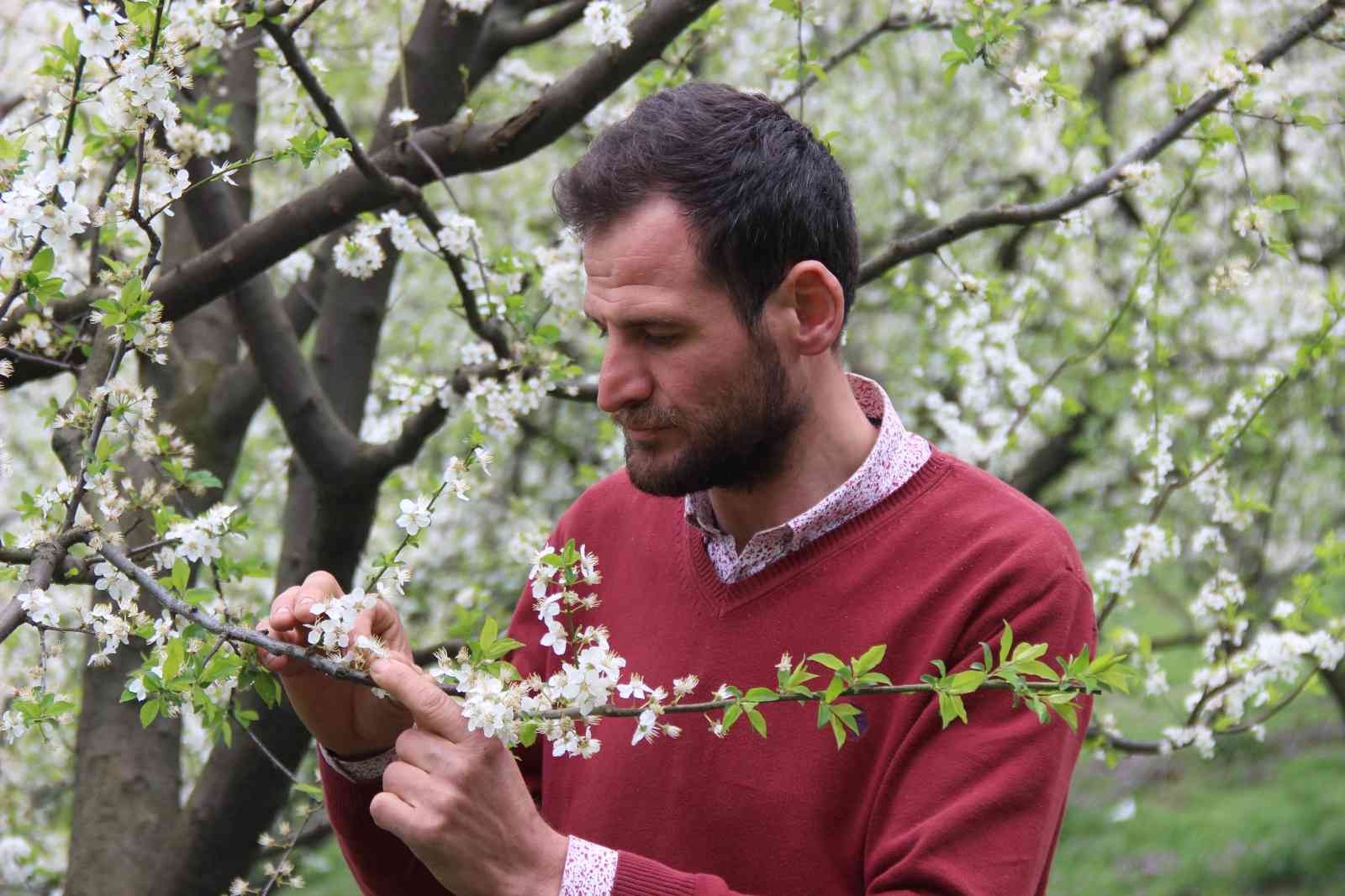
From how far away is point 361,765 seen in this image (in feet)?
6.55

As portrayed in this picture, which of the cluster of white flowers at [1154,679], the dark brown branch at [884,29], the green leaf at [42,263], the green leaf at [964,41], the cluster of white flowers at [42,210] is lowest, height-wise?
the cluster of white flowers at [1154,679]

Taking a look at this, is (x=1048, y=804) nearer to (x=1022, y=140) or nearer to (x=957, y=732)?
(x=957, y=732)

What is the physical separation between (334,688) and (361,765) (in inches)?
6.2

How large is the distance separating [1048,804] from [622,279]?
3.02ft

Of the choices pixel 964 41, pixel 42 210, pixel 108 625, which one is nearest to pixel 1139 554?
pixel 964 41

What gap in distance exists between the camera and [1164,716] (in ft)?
31.3

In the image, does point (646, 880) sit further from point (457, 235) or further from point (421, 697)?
point (457, 235)

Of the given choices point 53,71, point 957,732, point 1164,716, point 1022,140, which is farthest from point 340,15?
point 1164,716

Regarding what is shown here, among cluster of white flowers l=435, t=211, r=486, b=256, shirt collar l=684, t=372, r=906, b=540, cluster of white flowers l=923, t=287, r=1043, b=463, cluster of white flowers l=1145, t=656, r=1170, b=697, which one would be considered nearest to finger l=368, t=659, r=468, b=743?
shirt collar l=684, t=372, r=906, b=540

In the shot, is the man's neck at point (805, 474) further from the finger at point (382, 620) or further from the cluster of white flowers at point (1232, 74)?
the cluster of white flowers at point (1232, 74)

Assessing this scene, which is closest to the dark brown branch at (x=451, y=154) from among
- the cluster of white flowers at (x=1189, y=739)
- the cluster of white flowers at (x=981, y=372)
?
the cluster of white flowers at (x=981, y=372)

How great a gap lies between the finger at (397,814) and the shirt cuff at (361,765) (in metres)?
0.34

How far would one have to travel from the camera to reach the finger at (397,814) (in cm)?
161

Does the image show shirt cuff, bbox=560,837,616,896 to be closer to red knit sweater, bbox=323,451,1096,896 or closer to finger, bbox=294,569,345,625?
red knit sweater, bbox=323,451,1096,896
